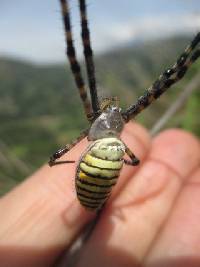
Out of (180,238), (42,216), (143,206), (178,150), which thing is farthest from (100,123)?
(178,150)

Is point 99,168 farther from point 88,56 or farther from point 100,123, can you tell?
point 88,56

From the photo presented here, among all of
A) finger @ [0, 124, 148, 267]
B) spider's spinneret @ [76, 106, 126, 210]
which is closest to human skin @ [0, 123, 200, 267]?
finger @ [0, 124, 148, 267]

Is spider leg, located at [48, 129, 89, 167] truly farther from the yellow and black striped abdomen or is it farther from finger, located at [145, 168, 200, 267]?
finger, located at [145, 168, 200, 267]

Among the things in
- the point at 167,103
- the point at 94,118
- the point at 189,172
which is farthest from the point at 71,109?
the point at 94,118

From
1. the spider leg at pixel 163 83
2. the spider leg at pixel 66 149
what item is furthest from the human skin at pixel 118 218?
the spider leg at pixel 163 83

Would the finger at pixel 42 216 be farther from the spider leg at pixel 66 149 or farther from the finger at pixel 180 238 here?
the spider leg at pixel 66 149

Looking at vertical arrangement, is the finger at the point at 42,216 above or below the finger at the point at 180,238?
above
